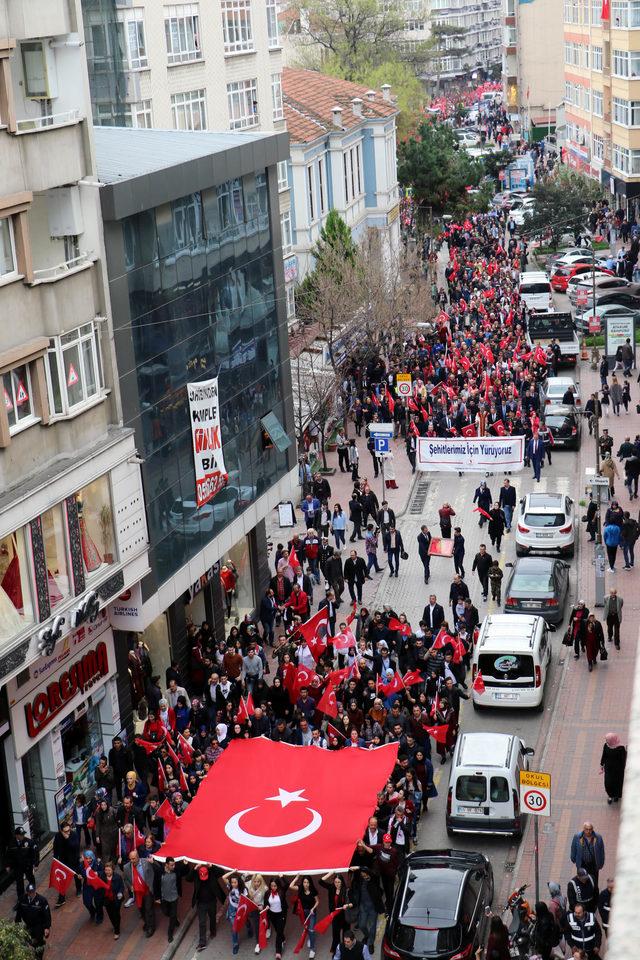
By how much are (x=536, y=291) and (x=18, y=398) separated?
47.3 m

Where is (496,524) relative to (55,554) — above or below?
below

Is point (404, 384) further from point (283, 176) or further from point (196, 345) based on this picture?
point (196, 345)

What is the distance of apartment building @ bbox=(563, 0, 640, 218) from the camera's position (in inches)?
2808

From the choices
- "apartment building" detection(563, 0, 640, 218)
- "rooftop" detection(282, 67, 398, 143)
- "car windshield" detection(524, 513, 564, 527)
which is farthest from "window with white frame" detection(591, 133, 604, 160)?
"car windshield" detection(524, 513, 564, 527)

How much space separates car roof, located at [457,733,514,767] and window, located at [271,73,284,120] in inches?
1347

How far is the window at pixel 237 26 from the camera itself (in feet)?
150

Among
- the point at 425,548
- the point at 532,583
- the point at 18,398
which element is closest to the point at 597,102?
Answer: the point at 425,548

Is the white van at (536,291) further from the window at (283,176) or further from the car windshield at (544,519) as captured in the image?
the car windshield at (544,519)

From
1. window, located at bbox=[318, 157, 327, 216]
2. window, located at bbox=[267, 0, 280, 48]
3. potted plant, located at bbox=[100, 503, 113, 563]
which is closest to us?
potted plant, located at bbox=[100, 503, 113, 563]

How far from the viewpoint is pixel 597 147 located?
8575cm

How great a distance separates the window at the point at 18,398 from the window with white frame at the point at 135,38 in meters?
20.1

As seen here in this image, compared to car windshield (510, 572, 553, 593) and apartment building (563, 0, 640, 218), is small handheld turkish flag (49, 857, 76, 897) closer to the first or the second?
car windshield (510, 572, 553, 593)

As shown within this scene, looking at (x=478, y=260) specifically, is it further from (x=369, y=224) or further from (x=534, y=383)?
(x=534, y=383)

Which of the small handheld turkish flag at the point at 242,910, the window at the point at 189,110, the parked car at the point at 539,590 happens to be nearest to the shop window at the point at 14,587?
the small handheld turkish flag at the point at 242,910
